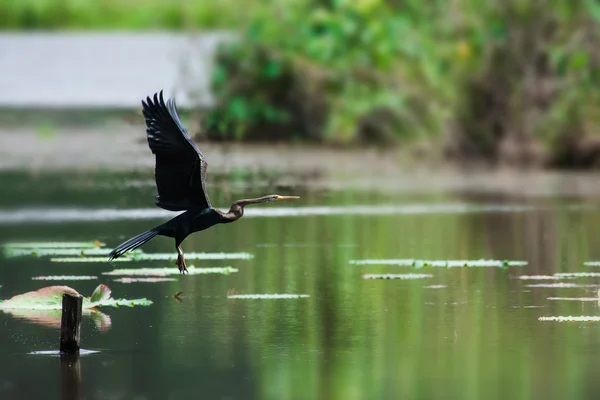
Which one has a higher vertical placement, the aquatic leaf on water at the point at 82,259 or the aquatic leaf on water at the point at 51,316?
the aquatic leaf on water at the point at 82,259

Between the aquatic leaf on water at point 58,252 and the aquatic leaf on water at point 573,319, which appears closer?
the aquatic leaf on water at point 573,319

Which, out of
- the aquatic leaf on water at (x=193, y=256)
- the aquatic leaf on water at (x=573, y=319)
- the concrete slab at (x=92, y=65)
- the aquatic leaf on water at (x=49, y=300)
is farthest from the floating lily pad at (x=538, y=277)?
the concrete slab at (x=92, y=65)

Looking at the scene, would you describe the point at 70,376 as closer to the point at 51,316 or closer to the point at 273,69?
the point at 51,316

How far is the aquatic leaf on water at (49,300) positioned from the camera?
1297 centimetres

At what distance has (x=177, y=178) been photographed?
1137cm

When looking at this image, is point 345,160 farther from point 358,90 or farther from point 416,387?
point 416,387

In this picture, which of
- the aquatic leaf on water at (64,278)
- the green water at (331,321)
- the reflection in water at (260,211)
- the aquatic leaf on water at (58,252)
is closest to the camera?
the green water at (331,321)

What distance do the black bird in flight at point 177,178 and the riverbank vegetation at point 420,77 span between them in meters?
16.0

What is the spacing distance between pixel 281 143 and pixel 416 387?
73.2 ft

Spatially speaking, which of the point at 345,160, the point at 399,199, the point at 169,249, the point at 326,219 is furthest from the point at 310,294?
the point at 345,160

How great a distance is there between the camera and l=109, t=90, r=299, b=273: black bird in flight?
11.1 metres

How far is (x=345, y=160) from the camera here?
96.8 ft

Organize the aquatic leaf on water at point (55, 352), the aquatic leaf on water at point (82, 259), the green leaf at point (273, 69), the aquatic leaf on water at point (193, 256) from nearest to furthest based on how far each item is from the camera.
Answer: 1. the aquatic leaf on water at point (55, 352)
2. the aquatic leaf on water at point (82, 259)
3. the aquatic leaf on water at point (193, 256)
4. the green leaf at point (273, 69)

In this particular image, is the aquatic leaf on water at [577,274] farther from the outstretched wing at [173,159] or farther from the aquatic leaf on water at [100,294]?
the outstretched wing at [173,159]
